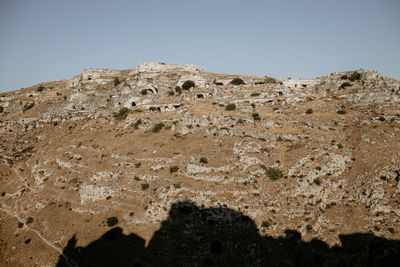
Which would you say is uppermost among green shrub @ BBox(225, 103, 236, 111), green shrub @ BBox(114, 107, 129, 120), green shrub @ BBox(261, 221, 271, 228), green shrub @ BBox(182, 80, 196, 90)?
green shrub @ BBox(182, 80, 196, 90)

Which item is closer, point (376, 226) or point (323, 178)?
point (376, 226)

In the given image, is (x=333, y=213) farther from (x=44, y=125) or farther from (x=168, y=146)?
(x=44, y=125)

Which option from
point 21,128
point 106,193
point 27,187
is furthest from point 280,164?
point 21,128

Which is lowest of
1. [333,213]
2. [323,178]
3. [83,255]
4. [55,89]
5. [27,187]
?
[83,255]

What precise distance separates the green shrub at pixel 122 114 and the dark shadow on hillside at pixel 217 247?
41576 mm

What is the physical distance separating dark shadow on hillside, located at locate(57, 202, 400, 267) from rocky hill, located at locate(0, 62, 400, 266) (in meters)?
0.21

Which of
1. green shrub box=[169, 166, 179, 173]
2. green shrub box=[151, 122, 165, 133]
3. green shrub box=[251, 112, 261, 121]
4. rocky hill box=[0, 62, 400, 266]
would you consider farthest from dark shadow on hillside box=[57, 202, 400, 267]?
green shrub box=[251, 112, 261, 121]

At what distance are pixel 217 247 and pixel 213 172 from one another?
48.8 ft

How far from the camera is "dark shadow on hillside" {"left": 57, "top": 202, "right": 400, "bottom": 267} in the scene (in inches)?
1136

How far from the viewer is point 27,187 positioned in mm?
53219

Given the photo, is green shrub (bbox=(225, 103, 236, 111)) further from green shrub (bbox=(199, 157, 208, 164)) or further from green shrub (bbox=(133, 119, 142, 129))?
green shrub (bbox=(133, 119, 142, 129))

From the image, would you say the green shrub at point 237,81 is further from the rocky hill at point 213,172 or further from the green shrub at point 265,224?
the green shrub at point 265,224

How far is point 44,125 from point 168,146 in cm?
Result: 5226

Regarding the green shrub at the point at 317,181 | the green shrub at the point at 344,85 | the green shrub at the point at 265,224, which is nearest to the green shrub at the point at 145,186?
the green shrub at the point at 265,224
